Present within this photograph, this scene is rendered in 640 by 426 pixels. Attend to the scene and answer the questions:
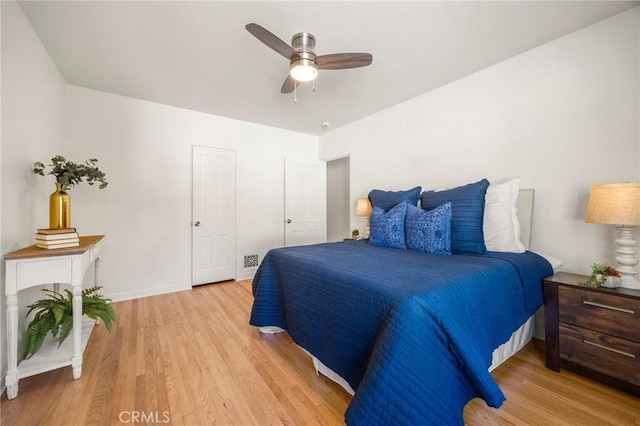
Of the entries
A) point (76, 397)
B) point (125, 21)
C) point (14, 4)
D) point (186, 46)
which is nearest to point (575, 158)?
point (186, 46)

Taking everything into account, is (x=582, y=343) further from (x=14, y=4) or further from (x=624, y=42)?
(x=14, y=4)

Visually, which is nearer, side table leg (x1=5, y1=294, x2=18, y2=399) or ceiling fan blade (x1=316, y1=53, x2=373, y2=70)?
side table leg (x1=5, y1=294, x2=18, y2=399)

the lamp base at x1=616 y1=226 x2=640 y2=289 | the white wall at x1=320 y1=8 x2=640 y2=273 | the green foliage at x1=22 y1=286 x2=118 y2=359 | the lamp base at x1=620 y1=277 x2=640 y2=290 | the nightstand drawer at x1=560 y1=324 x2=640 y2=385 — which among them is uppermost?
the white wall at x1=320 y1=8 x2=640 y2=273

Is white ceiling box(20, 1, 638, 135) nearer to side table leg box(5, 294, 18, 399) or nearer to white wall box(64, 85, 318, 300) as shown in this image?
white wall box(64, 85, 318, 300)

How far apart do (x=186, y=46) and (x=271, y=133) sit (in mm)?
2139

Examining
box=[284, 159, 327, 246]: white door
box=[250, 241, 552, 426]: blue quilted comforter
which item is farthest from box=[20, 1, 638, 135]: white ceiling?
box=[250, 241, 552, 426]: blue quilted comforter

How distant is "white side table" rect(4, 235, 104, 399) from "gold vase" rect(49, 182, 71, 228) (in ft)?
0.73

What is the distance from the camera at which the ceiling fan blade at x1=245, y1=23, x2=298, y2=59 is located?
58.7 inches

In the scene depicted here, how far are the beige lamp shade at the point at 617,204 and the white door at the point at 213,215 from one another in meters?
3.86

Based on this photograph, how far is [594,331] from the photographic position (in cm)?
154

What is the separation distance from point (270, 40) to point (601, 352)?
2.83 meters

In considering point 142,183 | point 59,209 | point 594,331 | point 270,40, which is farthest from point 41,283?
point 594,331

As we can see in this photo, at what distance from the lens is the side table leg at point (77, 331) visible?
5.25 feet

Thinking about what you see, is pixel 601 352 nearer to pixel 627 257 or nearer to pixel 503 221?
pixel 627 257
